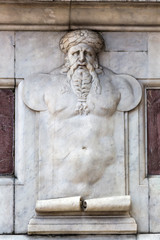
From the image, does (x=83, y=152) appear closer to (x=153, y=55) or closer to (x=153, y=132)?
(x=153, y=132)

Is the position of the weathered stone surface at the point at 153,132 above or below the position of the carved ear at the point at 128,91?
below

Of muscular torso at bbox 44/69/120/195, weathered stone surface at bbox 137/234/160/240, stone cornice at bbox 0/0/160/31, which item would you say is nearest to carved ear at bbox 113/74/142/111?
muscular torso at bbox 44/69/120/195

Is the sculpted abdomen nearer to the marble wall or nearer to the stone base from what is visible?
the marble wall

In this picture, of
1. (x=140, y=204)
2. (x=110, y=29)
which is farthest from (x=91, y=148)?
(x=110, y=29)

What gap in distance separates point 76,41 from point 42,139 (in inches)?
38.1

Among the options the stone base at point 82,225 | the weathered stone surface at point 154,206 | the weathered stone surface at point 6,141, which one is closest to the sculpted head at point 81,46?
the weathered stone surface at point 6,141

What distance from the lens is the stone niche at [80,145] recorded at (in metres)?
6.32

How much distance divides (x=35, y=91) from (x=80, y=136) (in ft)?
1.98

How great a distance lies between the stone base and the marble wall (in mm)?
74

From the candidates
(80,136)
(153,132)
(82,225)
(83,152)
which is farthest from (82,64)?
(82,225)

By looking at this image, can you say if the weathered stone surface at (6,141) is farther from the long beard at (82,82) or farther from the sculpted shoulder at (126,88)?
the sculpted shoulder at (126,88)

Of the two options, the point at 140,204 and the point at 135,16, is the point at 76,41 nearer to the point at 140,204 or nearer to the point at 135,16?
the point at 135,16

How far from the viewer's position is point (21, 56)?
6.47m

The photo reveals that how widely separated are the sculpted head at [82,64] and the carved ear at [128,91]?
8.6 inches
